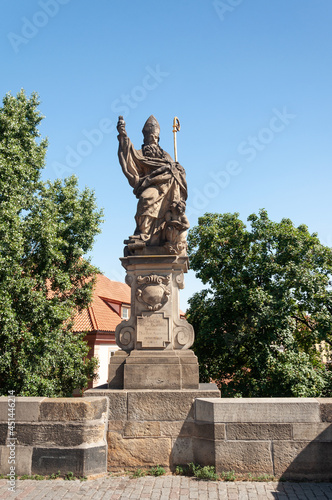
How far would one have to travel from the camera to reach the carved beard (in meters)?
6.57

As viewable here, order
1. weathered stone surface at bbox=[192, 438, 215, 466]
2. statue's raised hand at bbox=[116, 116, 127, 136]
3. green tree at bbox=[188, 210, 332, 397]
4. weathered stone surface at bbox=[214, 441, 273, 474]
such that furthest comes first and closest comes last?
1. green tree at bbox=[188, 210, 332, 397]
2. statue's raised hand at bbox=[116, 116, 127, 136]
3. weathered stone surface at bbox=[192, 438, 215, 466]
4. weathered stone surface at bbox=[214, 441, 273, 474]

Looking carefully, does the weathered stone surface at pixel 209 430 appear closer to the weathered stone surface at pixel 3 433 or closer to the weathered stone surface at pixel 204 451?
the weathered stone surface at pixel 204 451

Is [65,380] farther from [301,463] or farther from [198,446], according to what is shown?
[301,463]

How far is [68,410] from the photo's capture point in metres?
4.63

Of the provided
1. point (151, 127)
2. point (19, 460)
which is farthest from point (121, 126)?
point (19, 460)

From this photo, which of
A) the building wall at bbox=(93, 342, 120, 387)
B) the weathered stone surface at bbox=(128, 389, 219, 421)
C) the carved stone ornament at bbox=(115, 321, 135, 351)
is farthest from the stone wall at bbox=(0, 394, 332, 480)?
the building wall at bbox=(93, 342, 120, 387)

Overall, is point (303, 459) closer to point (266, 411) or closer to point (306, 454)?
point (306, 454)

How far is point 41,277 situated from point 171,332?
325 inches

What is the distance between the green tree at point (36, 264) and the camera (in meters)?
11.2

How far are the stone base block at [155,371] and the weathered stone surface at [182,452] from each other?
0.69 meters

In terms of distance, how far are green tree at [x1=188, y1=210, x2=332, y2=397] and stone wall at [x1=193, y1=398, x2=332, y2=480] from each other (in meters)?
9.94

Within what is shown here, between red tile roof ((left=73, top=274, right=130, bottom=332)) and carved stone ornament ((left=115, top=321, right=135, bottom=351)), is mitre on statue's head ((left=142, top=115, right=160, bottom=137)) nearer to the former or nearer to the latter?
carved stone ornament ((left=115, top=321, right=135, bottom=351))

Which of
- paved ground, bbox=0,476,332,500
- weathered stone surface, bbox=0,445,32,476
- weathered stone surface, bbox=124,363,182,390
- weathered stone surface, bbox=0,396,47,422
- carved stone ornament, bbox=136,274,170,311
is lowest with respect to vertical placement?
paved ground, bbox=0,476,332,500

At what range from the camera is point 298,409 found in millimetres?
4574
